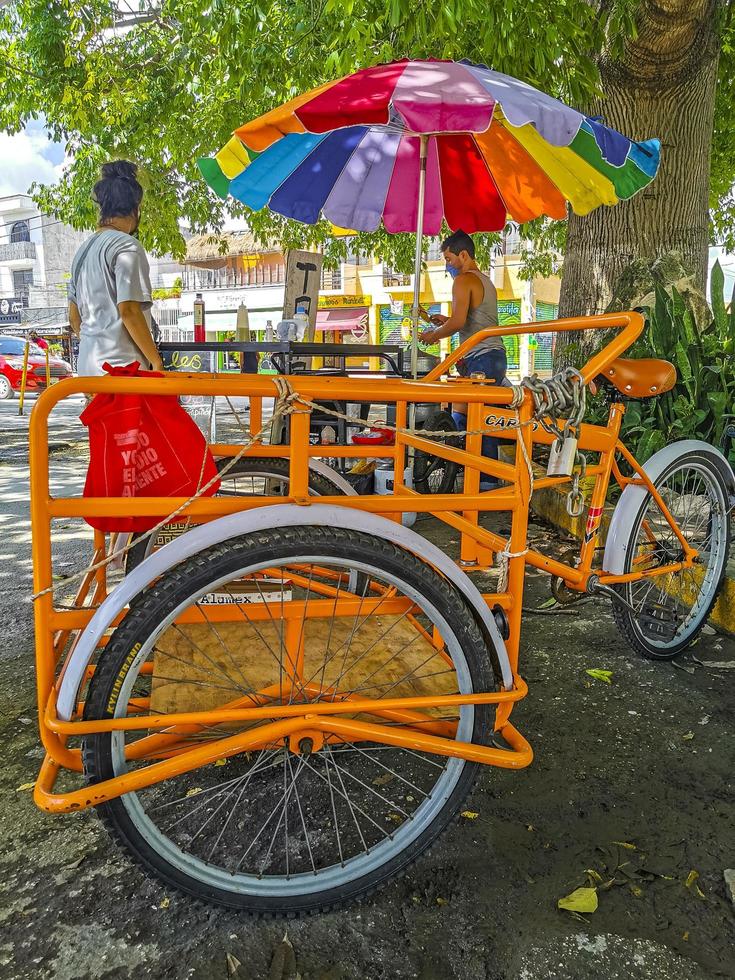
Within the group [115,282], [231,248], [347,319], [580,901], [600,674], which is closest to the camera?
[580,901]

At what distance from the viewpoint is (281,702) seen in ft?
6.20

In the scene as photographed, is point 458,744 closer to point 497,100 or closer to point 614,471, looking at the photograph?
point 614,471

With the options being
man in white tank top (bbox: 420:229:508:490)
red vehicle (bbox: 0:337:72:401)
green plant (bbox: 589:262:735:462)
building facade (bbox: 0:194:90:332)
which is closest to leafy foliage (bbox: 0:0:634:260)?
man in white tank top (bbox: 420:229:508:490)

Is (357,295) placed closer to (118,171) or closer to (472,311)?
(472,311)

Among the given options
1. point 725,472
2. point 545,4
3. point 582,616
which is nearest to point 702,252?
point 545,4

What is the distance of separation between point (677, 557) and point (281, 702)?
6.56ft

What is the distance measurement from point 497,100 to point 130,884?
2929 mm

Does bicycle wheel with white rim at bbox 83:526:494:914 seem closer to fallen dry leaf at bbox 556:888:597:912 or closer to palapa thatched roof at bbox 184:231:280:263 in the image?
fallen dry leaf at bbox 556:888:597:912

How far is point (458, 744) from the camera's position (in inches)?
68.1

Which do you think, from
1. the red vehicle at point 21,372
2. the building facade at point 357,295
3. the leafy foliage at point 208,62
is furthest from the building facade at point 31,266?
the leafy foliage at point 208,62

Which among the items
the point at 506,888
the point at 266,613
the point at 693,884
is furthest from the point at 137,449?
the point at 693,884

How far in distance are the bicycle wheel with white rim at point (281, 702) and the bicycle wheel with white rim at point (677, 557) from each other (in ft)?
3.87

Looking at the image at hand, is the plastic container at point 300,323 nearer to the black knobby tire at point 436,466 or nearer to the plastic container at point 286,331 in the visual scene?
the plastic container at point 286,331

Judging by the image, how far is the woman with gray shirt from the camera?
3.39 metres
